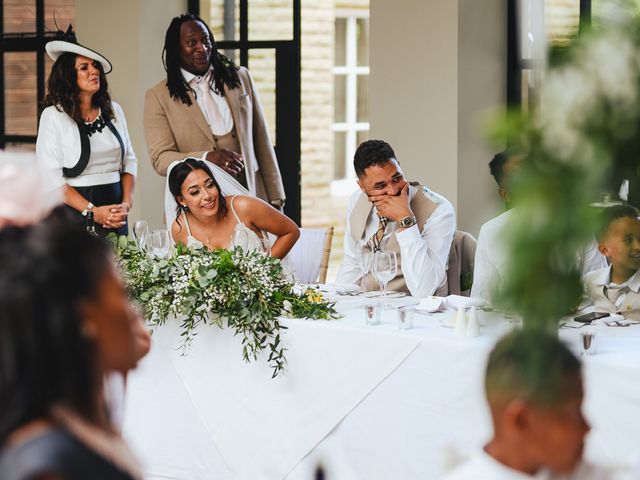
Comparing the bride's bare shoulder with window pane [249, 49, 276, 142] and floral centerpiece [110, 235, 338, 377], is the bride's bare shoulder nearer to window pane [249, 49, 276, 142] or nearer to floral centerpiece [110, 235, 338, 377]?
floral centerpiece [110, 235, 338, 377]

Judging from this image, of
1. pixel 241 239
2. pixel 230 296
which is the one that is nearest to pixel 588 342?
pixel 230 296

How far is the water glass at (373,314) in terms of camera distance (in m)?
3.25

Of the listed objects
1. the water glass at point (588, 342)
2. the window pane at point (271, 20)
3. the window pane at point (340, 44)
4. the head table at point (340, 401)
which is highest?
the window pane at point (340, 44)

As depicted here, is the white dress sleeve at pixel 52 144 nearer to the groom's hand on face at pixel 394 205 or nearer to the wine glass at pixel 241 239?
the wine glass at pixel 241 239

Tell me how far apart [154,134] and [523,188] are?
4.78 meters

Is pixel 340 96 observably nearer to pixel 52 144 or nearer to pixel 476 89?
pixel 476 89

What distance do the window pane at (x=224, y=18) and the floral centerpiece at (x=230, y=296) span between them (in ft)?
11.6

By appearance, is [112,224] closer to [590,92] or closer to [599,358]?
[599,358]

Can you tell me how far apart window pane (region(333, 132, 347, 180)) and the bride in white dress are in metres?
6.30

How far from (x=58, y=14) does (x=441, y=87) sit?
2.74m

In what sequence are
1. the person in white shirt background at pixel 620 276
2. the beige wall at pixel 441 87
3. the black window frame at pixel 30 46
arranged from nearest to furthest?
the person in white shirt background at pixel 620 276, the beige wall at pixel 441 87, the black window frame at pixel 30 46

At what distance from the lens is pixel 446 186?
579 centimetres

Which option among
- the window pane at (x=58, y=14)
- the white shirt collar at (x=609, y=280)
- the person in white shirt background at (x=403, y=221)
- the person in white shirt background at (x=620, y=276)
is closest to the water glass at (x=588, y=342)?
the person in white shirt background at (x=620, y=276)

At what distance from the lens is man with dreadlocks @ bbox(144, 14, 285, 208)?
18.0 ft
